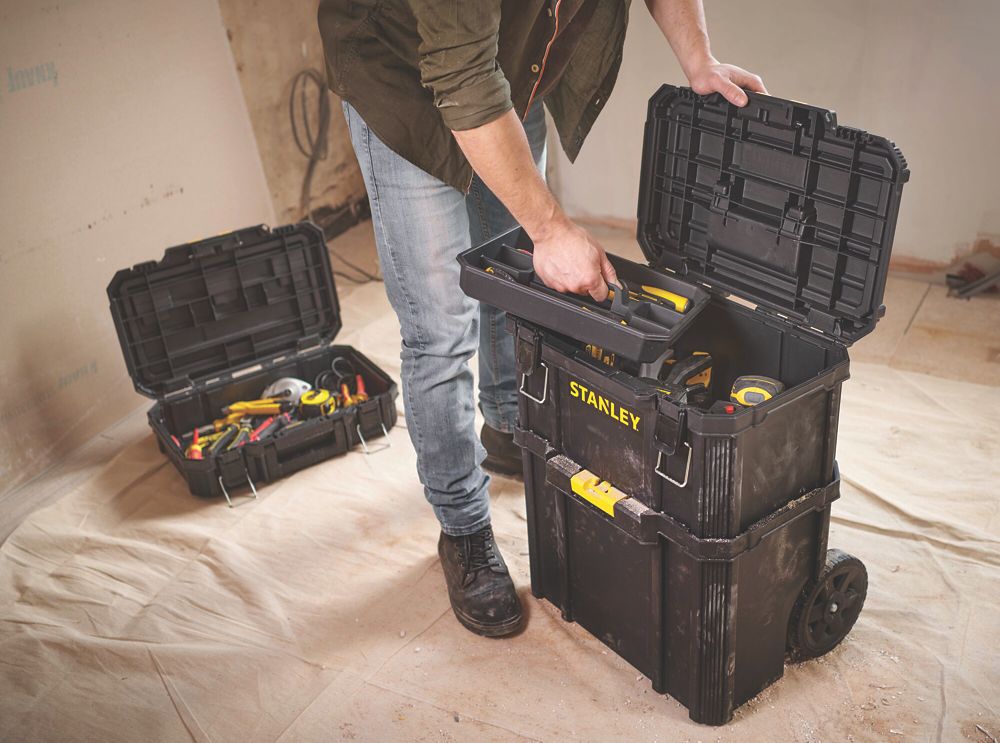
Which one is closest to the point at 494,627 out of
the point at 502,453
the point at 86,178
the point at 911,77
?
the point at 502,453

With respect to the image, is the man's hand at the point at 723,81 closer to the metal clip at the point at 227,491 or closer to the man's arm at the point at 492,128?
the man's arm at the point at 492,128

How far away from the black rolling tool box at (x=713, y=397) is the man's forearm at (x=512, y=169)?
12cm

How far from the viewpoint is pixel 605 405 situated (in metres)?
1.41

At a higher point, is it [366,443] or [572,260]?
[572,260]

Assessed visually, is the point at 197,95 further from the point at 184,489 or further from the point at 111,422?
the point at 184,489

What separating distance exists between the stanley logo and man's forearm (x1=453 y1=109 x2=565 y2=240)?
246 millimetres

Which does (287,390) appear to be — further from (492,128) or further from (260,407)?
(492,128)

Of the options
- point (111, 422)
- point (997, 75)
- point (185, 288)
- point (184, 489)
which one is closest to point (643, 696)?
point (184, 489)

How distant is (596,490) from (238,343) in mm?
1272

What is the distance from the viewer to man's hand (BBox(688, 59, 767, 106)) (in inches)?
57.6

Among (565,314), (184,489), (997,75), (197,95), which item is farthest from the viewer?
(197,95)

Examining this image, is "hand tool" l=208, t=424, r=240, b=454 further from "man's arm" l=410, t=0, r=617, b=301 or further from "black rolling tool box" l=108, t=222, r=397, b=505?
"man's arm" l=410, t=0, r=617, b=301

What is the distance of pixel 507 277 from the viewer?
4.90ft

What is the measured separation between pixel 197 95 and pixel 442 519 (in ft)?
5.20
